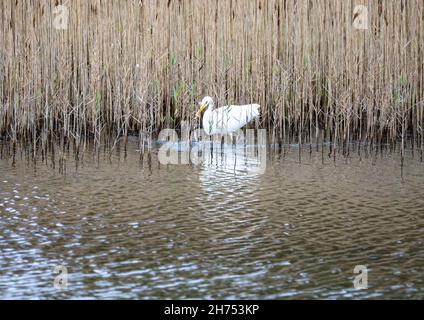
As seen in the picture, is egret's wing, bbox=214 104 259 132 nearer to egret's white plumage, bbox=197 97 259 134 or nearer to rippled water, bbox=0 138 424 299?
egret's white plumage, bbox=197 97 259 134

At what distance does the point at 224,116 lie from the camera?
7449mm

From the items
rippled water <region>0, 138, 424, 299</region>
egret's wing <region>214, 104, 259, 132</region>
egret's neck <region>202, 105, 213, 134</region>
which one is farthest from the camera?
egret's neck <region>202, 105, 213, 134</region>

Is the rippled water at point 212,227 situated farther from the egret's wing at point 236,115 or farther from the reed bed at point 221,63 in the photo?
the reed bed at point 221,63

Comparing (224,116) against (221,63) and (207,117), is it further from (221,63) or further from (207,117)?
(221,63)

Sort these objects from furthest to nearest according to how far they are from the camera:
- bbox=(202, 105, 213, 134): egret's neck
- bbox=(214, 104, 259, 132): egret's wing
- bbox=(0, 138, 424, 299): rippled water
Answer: bbox=(202, 105, 213, 134): egret's neck → bbox=(214, 104, 259, 132): egret's wing → bbox=(0, 138, 424, 299): rippled water

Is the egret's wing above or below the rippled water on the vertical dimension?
above

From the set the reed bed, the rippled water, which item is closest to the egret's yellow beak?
the reed bed

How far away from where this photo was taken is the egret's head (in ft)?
24.5

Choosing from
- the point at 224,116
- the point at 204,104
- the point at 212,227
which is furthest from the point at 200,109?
the point at 212,227

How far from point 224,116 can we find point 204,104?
8.3 inches

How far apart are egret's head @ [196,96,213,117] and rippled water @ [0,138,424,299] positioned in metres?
0.59
